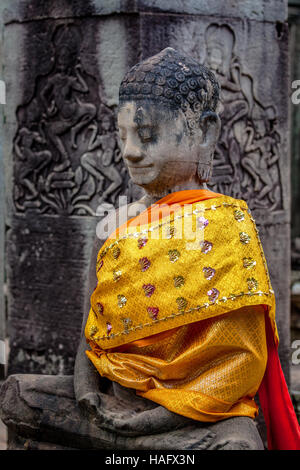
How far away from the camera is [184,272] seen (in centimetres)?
243

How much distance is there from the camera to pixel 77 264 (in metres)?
4.01

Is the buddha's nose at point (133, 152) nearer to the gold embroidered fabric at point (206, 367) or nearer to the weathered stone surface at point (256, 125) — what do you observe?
the gold embroidered fabric at point (206, 367)

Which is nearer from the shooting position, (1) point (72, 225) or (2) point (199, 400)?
(2) point (199, 400)

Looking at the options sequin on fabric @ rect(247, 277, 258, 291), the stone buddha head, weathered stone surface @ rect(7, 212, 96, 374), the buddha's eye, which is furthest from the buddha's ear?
weathered stone surface @ rect(7, 212, 96, 374)

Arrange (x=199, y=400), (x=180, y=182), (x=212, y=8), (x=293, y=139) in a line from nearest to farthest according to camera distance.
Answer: (x=199, y=400)
(x=180, y=182)
(x=212, y=8)
(x=293, y=139)

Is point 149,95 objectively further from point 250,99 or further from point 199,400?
point 250,99

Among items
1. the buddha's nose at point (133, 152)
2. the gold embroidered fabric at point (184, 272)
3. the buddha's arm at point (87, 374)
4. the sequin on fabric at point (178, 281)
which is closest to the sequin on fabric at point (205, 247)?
the gold embroidered fabric at point (184, 272)

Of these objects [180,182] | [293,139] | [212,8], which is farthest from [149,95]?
[293,139]

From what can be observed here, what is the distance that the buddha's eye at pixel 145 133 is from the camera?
8.29 ft

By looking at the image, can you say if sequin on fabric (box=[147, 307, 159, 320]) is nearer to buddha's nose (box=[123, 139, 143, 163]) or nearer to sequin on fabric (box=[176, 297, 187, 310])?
sequin on fabric (box=[176, 297, 187, 310])

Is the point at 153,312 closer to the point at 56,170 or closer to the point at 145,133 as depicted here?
the point at 145,133

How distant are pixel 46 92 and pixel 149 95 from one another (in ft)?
5.43

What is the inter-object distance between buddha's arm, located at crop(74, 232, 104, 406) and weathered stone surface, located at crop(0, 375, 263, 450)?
0.17 ft

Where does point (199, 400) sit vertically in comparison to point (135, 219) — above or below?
below
